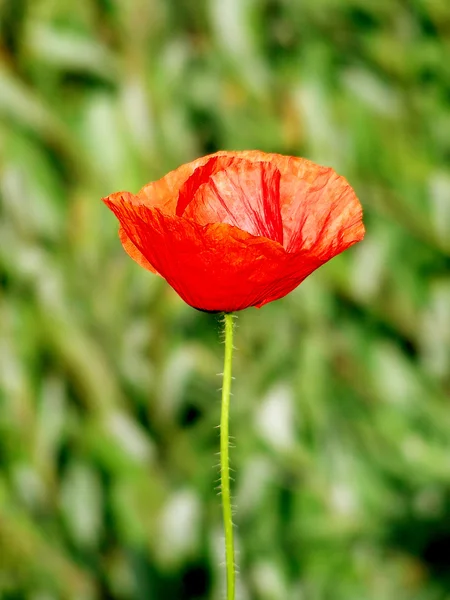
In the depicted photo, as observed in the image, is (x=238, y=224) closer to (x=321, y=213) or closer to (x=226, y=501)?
(x=321, y=213)

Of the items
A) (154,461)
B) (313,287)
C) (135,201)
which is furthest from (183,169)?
(154,461)

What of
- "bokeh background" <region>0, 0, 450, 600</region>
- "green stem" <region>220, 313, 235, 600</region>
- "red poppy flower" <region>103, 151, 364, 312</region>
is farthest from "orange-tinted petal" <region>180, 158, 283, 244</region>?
"bokeh background" <region>0, 0, 450, 600</region>

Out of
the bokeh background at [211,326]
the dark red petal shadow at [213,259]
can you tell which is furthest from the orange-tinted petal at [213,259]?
the bokeh background at [211,326]

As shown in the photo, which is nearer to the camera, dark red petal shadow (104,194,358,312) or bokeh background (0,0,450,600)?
dark red petal shadow (104,194,358,312)

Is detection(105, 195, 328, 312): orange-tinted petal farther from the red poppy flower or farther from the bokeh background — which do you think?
the bokeh background

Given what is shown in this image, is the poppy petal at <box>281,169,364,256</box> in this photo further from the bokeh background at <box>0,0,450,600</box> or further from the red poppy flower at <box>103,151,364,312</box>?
the bokeh background at <box>0,0,450,600</box>

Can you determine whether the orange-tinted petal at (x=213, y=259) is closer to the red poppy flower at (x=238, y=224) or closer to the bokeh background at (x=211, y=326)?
the red poppy flower at (x=238, y=224)

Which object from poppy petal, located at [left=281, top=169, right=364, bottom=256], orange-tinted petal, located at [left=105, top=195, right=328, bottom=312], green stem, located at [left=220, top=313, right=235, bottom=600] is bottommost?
green stem, located at [left=220, top=313, right=235, bottom=600]

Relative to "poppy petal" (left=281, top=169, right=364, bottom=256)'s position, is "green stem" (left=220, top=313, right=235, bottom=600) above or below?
below
